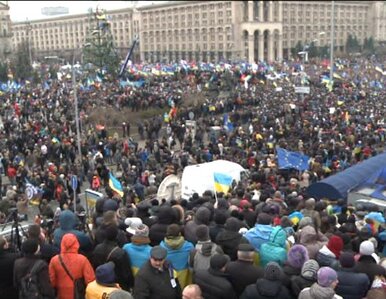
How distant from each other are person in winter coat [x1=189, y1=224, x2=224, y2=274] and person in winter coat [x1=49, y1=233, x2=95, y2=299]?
3.35 feet

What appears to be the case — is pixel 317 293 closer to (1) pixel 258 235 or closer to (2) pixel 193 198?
(1) pixel 258 235

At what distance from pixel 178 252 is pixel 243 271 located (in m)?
0.82

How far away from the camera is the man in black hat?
5.03 metres

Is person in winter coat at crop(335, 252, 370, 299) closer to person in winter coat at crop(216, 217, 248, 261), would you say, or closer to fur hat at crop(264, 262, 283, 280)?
fur hat at crop(264, 262, 283, 280)

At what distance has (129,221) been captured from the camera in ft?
21.5

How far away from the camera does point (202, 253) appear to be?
218 inches

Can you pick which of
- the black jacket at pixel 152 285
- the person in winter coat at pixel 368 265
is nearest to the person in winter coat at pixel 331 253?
the person in winter coat at pixel 368 265

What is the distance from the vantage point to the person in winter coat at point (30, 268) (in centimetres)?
516

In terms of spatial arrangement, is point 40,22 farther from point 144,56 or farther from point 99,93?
point 99,93

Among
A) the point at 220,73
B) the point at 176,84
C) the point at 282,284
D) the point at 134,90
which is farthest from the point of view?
the point at 220,73

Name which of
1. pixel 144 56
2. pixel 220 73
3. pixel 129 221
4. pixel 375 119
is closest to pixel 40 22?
pixel 144 56

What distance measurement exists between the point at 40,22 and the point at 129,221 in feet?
454

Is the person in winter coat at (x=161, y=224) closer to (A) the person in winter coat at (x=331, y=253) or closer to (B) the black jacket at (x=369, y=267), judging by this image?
(A) the person in winter coat at (x=331, y=253)

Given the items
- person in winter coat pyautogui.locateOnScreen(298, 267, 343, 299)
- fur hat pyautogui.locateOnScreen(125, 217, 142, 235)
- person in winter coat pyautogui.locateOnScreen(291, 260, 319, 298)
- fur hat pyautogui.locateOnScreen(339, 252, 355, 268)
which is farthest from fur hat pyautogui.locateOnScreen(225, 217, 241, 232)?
person in winter coat pyautogui.locateOnScreen(298, 267, 343, 299)
